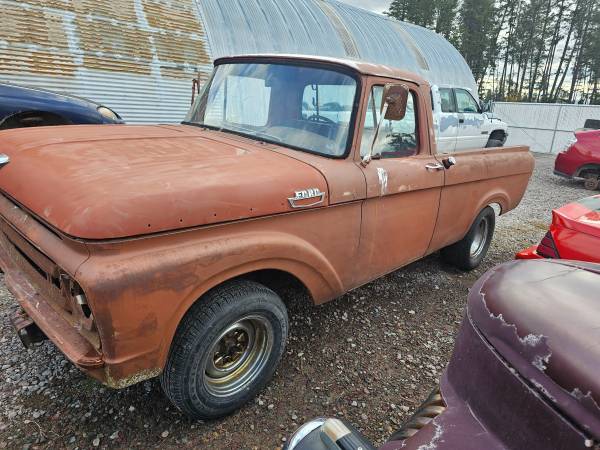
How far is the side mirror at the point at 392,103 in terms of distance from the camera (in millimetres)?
2656

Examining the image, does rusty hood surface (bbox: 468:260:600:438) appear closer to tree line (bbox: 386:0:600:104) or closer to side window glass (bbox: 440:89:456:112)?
side window glass (bbox: 440:89:456:112)

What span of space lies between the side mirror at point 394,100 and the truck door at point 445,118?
8.05 m

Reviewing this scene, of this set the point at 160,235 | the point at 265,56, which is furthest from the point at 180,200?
the point at 265,56

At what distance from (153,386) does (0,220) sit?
135 centimetres

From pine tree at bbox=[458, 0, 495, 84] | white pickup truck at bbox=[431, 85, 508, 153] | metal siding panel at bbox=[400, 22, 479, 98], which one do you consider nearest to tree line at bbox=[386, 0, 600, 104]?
pine tree at bbox=[458, 0, 495, 84]

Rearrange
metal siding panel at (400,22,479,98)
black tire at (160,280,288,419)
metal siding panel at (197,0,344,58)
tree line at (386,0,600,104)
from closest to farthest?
black tire at (160,280,288,419) < metal siding panel at (197,0,344,58) < metal siding panel at (400,22,479,98) < tree line at (386,0,600,104)

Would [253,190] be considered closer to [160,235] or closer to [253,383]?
[160,235]

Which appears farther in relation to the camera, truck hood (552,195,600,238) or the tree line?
the tree line

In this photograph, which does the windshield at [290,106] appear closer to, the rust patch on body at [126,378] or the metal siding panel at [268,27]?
the rust patch on body at [126,378]

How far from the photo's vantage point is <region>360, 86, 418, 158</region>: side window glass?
2.74m

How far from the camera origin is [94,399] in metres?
2.35

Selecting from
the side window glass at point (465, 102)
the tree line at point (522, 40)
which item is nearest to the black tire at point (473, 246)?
the side window glass at point (465, 102)

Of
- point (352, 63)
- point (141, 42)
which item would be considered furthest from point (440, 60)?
point (352, 63)

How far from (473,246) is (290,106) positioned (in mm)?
2879
